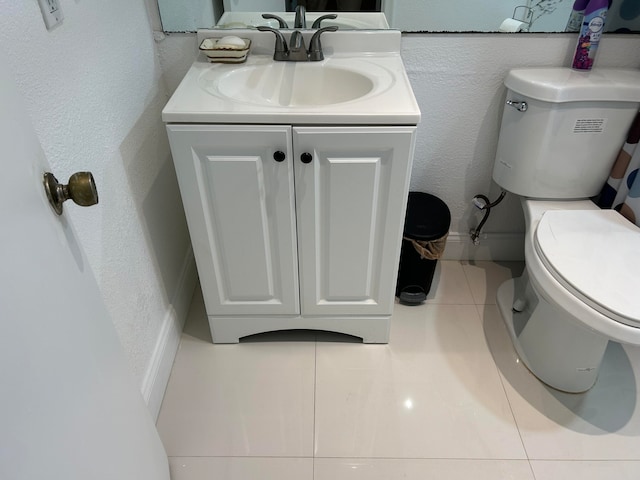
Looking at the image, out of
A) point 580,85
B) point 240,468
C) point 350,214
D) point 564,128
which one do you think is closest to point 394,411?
point 240,468

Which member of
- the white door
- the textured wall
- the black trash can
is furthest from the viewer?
the black trash can

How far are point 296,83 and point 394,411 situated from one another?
Answer: 998 millimetres

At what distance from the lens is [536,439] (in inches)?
52.1

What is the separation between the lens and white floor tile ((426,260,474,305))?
69.9 inches

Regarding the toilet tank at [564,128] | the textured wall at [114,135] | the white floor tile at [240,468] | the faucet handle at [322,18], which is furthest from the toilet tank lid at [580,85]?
the white floor tile at [240,468]

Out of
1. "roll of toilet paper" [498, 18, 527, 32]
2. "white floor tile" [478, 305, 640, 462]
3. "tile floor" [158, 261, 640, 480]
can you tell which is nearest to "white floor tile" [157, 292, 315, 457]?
"tile floor" [158, 261, 640, 480]

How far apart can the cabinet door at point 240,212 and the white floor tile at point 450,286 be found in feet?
Answer: 1.97

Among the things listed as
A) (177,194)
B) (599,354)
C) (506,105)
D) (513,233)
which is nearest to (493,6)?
(506,105)

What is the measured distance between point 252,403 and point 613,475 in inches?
39.1

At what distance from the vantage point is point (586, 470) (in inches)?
49.3

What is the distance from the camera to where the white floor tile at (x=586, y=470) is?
1.24 meters

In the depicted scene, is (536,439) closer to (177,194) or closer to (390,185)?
(390,185)

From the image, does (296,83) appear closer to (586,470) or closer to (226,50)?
(226,50)

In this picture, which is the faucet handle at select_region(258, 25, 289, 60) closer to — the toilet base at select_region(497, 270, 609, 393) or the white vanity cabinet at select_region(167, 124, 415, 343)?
the white vanity cabinet at select_region(167, 124, 415, 343)
